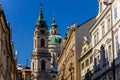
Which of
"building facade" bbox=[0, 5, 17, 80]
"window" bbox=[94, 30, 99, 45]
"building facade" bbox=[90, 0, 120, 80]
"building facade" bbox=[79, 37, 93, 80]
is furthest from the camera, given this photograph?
"building facade" bbox=[79, 37, 93, 80]

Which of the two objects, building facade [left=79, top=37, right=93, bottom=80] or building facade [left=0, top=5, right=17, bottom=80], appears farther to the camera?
building facade [left=79, top=37, right=93, bottom=80]

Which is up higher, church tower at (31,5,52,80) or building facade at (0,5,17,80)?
church tower at (31,5,52,80)

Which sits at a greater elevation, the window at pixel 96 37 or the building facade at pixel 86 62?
the window at pixel 96 37

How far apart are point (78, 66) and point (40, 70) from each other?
11615 centimetres

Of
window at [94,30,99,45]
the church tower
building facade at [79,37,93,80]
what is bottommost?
building facade at [79,37,93,80]

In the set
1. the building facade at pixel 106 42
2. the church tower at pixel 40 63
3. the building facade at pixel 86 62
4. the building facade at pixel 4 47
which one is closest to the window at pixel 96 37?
the building facade at pixel 106 42

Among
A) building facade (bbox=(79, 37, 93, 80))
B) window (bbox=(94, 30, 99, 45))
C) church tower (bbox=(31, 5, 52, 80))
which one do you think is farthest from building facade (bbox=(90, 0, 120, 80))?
church tower (bbox=(31, 5, 52, 80))

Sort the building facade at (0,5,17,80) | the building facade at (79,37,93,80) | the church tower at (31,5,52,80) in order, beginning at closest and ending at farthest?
the building facade at (0,5,17,80)
the building facade at (79,37,93,80)
the church tower at (31,5,52,80)

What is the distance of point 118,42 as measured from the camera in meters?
48.4

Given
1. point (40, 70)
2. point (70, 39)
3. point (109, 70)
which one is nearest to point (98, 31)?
point (109, 70)

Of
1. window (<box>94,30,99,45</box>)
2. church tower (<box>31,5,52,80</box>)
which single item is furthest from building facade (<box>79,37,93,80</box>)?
church tower (<box>31,5,52,80</box>)

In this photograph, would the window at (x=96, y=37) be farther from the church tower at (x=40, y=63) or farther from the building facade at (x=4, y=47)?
the church tower at (x=40, y=63)

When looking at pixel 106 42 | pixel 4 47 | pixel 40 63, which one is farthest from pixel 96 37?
pixel 40 63

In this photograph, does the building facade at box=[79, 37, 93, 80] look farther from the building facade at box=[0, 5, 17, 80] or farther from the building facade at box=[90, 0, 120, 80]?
the building facade at box=[0, 5, 17, 80]
